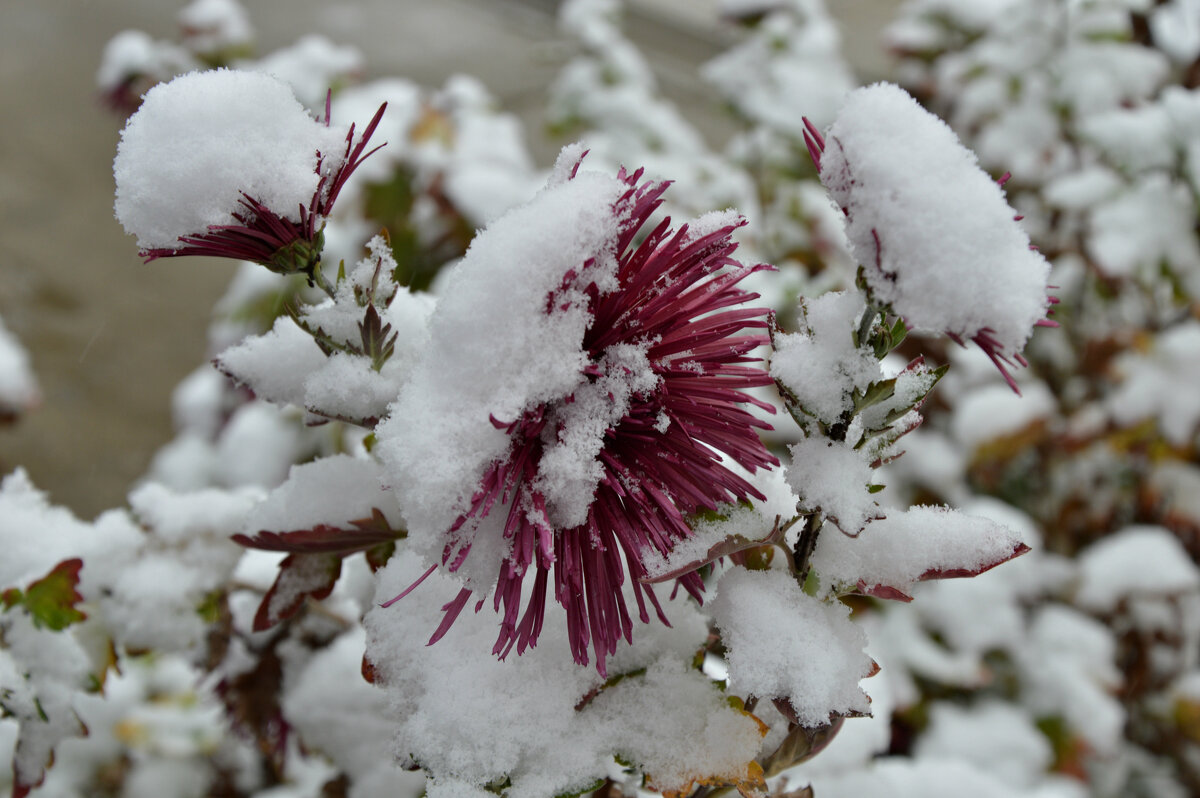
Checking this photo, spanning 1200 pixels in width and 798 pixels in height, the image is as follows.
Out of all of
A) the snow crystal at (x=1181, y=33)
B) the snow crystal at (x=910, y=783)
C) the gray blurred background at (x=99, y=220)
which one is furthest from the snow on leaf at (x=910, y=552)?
the snow crystal at (x=1181, y=33)

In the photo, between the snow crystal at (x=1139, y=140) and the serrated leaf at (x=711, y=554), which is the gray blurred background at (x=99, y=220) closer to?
the serrated leaf at (x=711, y=554)

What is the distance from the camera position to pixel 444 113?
1848 millimetres

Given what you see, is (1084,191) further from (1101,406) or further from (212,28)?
(212,28)

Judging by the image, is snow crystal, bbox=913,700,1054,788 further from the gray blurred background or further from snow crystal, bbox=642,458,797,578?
the gray blurred background

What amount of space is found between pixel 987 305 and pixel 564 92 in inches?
94.5

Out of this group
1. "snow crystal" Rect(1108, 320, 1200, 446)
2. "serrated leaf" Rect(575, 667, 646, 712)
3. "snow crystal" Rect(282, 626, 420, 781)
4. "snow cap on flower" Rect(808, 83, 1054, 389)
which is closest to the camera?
"snow cap on flower" Rect(808, 83, 1054, 389)

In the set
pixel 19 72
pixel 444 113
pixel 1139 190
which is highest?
pixel 19 72

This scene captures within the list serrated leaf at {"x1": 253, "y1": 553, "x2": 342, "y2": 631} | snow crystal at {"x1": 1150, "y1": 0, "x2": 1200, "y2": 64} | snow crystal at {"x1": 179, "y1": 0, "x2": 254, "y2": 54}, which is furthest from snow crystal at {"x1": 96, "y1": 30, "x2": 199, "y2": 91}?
snow crystal at {"x1": 1150, "y1": 0, "x2": 1200, "y2": 64}

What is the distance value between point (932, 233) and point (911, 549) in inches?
5.7

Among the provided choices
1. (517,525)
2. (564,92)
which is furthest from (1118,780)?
(564,92)

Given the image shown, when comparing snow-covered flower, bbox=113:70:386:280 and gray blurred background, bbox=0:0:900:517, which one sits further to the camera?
gray blurred background, bbox=0:0:900:517

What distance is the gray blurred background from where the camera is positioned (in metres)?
2.41

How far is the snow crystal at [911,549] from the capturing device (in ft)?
1.17

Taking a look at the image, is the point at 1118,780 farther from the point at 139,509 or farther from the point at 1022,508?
the point at 139,509
